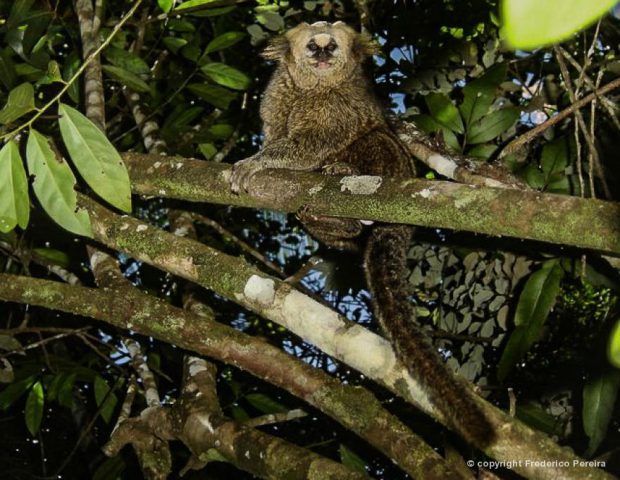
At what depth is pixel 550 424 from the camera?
3525mm

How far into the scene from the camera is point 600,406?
3.04 metres

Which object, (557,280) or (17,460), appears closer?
(557,280)

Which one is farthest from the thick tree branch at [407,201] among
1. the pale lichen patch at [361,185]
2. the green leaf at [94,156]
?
the green leaf at [94,156]

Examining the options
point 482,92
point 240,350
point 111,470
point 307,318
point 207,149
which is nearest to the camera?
point 307,318

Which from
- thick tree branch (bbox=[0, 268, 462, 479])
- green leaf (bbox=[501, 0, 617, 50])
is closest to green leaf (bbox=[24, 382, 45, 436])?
thick tree branch (bbox=[0, 268, 462, 479])

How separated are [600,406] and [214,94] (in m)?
2.73

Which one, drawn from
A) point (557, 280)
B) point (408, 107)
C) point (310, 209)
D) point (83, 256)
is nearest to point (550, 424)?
point (557, 280)

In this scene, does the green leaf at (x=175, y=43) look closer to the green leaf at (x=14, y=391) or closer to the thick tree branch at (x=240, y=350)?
the thick tree branch at (x=240, y=350)

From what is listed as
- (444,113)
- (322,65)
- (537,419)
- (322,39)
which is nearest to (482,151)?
(444,113)

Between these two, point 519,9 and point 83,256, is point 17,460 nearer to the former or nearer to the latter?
point 83,256

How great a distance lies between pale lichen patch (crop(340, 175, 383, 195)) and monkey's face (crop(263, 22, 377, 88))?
1.83 meters

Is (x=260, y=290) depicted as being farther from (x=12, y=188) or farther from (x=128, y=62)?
(x=128, y=62)

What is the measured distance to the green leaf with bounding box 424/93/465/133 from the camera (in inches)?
150

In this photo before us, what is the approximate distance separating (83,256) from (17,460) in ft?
5.05
